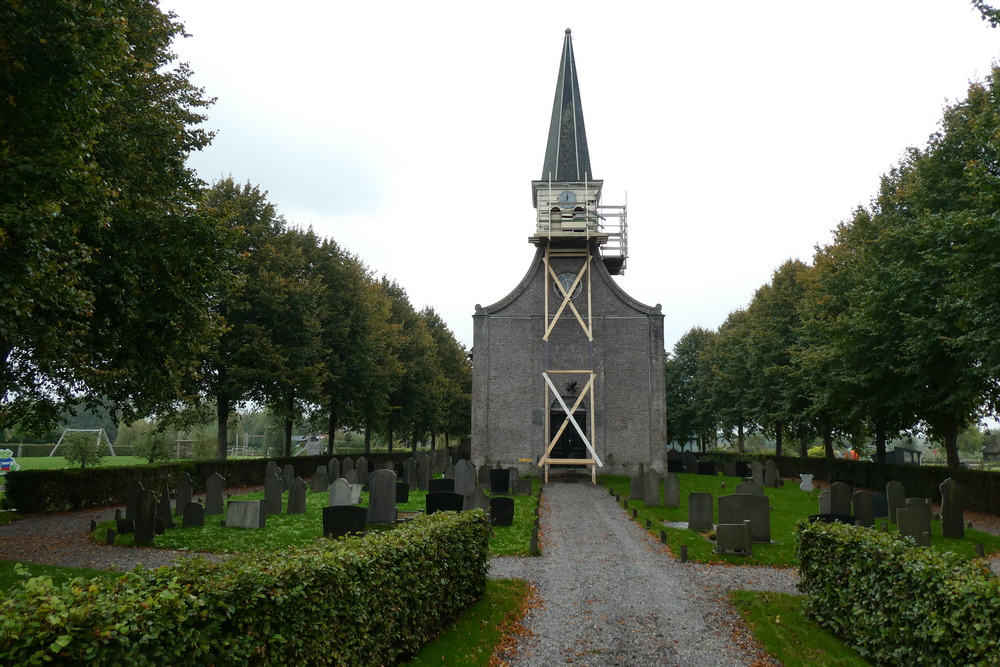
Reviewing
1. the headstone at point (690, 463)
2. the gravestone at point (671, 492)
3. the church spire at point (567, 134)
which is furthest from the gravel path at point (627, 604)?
the church spire at point (567, 134)

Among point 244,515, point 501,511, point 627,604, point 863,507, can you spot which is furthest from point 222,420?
point 863,507

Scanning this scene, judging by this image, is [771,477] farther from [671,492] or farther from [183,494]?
[183,494]

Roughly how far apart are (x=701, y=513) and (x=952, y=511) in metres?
5.79

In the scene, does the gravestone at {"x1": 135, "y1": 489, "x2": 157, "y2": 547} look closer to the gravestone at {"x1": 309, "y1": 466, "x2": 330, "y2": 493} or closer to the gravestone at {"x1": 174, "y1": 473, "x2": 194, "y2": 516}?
the gravestone at {"x1": 174, "y1": 473, "x2": 194, "y2": 516}

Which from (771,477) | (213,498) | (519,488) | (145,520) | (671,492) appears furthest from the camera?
(771,477)

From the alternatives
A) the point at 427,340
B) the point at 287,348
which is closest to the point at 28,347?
the point at 287,348

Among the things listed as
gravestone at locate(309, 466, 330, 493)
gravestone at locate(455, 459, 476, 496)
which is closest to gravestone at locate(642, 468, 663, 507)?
gravestone at locate(455, 459, 476, 496)

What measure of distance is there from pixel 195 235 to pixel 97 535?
7.20 meters

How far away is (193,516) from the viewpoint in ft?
50.6

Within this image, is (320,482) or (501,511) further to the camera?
(320,482)

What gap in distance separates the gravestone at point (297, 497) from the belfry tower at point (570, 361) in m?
13.8

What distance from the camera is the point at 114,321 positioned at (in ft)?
43.3

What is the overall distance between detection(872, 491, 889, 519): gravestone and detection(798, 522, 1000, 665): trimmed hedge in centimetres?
1087

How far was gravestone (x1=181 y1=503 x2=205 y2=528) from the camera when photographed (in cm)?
1536
